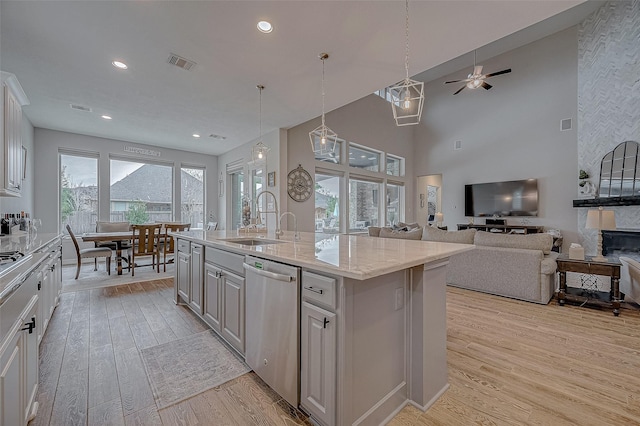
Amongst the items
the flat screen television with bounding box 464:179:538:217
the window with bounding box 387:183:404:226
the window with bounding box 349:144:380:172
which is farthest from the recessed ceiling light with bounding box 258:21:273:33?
the flat screen television with bounding box 464:179:538:217

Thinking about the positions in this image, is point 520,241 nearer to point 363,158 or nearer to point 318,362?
point 318,362

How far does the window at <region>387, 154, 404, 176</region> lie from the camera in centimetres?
857

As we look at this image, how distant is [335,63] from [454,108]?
22.6 feet

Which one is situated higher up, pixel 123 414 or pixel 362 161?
pixel 362 161

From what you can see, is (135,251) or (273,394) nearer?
(273,394)

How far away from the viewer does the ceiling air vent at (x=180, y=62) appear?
2.96m

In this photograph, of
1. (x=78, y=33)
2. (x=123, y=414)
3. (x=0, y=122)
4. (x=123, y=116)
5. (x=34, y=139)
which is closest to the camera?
(x=123, y=414)

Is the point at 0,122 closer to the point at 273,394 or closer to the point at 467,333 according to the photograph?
the point at 273,394

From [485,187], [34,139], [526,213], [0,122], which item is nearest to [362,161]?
[485,187]

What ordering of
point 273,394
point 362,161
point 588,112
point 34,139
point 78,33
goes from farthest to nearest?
point 362,161 → point 588,112 → point 34,139 → point 78,33 → point 273,394

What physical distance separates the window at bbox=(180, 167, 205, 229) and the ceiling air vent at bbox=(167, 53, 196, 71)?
476 centimetres

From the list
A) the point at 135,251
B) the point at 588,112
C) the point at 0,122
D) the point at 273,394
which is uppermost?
the point at 588,112

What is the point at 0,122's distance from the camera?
→ 7.04 feet

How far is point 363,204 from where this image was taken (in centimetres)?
775
